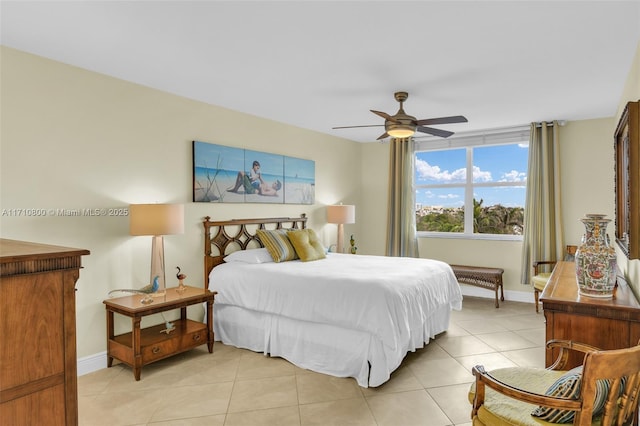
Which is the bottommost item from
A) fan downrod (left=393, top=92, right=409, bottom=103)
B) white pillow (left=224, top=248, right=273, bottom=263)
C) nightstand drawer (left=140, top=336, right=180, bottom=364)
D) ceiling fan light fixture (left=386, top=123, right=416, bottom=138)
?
nightstand drawer (left=140, top=336, right=180, bottom=364)

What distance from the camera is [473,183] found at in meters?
6.11

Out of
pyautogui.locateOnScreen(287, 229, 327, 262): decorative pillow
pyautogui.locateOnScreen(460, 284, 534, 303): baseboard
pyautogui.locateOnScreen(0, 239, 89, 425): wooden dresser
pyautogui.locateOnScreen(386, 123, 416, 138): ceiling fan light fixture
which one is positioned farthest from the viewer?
pyautogui.locateOnScreen(460, 284, 534, 303): baseboard

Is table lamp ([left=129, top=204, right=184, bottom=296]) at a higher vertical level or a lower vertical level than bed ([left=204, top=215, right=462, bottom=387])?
higher

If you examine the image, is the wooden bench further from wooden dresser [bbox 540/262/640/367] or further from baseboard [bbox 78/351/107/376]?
baseboard [bbox 78/351/107/376]

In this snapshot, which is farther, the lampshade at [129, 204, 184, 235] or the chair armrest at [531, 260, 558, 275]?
the chair armrest at [531, 260, 558, 275]

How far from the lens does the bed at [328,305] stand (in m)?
3.05

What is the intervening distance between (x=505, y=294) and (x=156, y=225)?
15.9 feet

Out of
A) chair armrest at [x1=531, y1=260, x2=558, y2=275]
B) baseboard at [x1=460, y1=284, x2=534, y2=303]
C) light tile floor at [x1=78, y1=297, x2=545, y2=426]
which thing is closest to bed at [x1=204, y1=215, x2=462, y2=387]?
light tile floor at [x1=78, y1=297, x2=545, y2=426]

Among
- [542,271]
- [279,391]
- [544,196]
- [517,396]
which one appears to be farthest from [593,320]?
[544,196]

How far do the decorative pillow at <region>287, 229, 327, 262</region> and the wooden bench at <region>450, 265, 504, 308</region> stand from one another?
2231 millimetres

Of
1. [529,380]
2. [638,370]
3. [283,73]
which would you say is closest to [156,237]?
[283,73]

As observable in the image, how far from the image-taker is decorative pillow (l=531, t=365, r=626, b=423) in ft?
4.82

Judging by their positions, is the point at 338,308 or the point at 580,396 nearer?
the point at 580,396

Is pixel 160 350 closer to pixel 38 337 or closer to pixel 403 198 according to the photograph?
pixel 38 337
